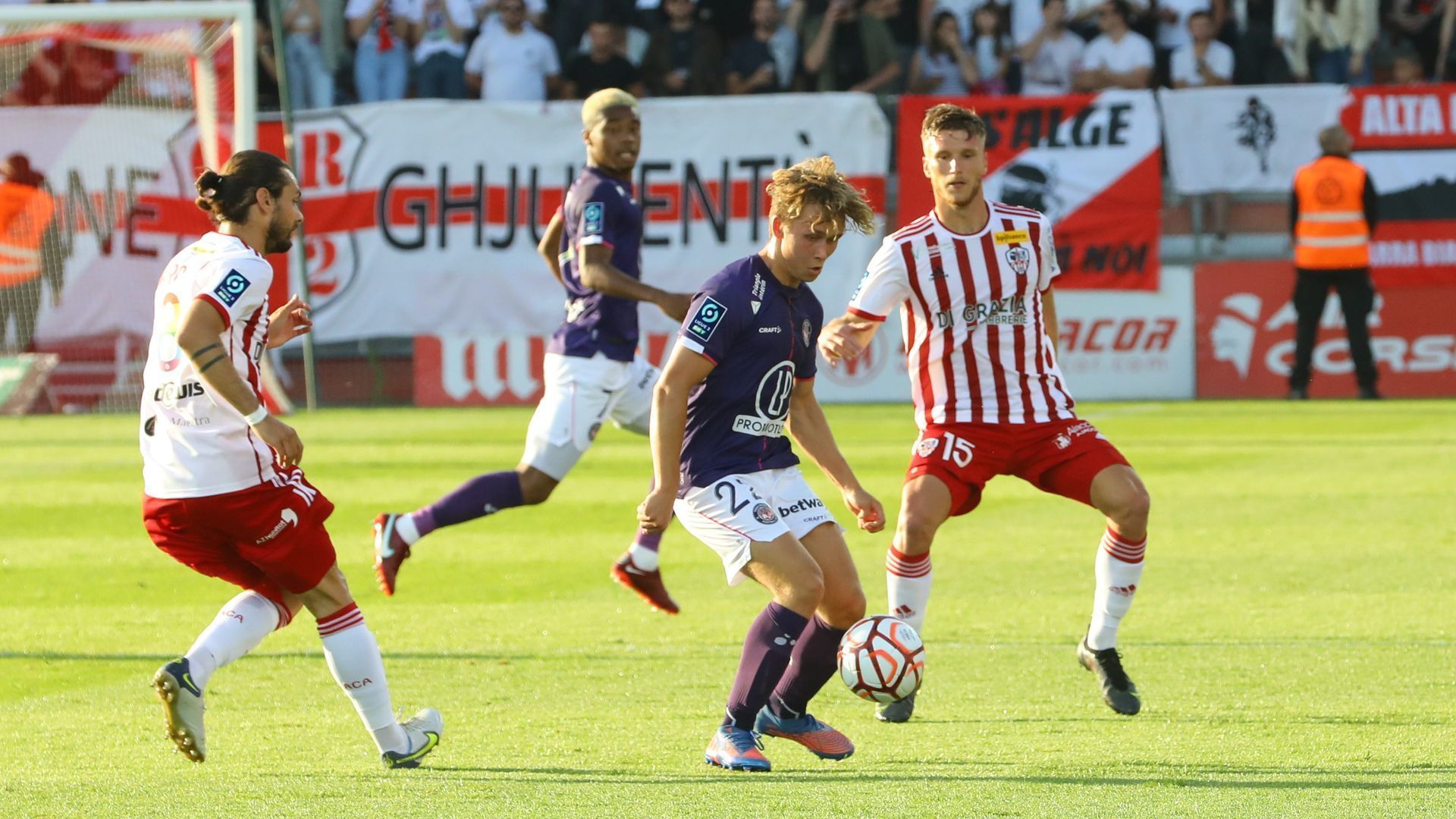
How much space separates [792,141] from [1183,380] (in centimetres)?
437

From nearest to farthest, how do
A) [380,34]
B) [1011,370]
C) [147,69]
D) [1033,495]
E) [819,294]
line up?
1. [1011,370]
2. [1033,495]
3. [147,69]
4. [819,294]
5. [380,34]

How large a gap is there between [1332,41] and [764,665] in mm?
15809

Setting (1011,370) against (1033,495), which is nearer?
(1011,370)

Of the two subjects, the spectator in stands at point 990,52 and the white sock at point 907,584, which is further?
the spectator in stands at point 990,52

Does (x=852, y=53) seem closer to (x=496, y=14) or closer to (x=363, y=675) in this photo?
(x=496, y=14)

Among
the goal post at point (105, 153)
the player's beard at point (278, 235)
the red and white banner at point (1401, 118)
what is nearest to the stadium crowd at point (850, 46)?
the red and white banner at point (1401, 118)

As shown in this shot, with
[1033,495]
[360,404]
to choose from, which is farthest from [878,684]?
[360,404]

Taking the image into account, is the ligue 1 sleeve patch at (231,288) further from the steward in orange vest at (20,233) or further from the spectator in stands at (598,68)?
the spectator in stands at (598,68)

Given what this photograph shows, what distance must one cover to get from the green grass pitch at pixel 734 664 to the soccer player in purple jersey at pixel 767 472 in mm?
219

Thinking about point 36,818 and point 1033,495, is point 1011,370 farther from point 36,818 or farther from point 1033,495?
point 1033,495

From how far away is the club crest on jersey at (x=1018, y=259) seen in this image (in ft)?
20.6

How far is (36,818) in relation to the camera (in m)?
4.65

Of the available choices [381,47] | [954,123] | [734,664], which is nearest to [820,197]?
[954,123]

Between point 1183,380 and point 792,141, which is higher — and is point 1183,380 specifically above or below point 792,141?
below
